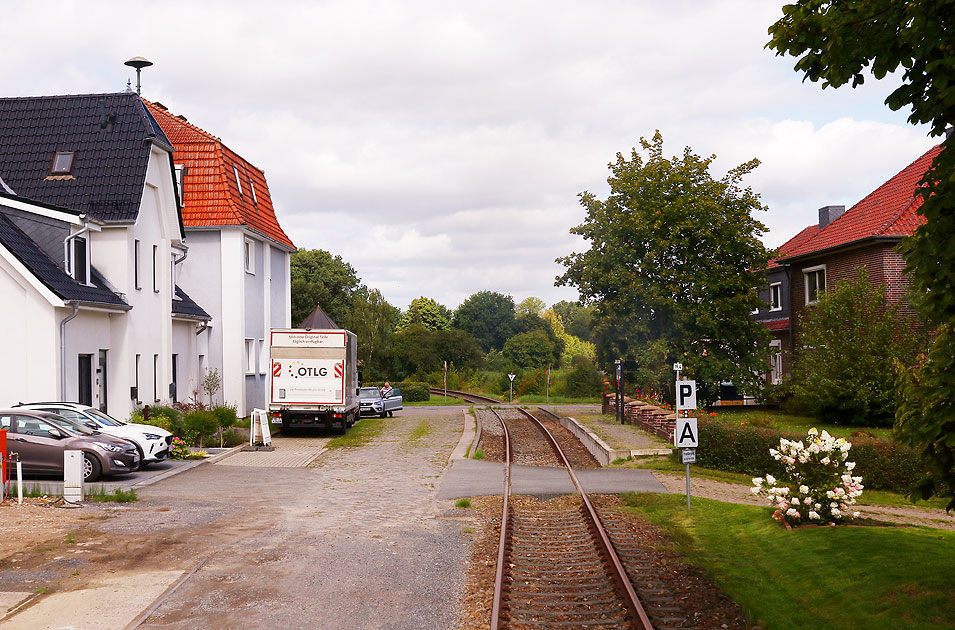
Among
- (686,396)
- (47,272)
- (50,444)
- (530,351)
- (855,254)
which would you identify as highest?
(855,254)

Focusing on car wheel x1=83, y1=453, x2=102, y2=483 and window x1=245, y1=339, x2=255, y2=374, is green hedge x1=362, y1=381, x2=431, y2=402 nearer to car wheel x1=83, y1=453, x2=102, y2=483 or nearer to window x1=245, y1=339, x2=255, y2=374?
window x1=245, y1=339, x2=255, y2=374

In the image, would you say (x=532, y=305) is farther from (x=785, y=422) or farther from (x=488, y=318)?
(x=785, y=422)

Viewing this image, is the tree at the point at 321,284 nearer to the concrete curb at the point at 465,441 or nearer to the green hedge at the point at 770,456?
the concrete curb at the point at 465,441

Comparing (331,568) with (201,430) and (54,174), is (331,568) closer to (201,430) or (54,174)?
(201,430)

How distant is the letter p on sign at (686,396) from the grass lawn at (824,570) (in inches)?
74.9

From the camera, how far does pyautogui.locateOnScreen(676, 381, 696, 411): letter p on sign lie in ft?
49.8

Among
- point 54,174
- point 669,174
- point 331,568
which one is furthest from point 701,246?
point 331,568

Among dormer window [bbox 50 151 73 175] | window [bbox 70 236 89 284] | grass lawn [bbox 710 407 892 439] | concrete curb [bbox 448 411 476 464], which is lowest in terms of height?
concrete curb [bbox 448 411 476 464]

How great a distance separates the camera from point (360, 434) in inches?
1230

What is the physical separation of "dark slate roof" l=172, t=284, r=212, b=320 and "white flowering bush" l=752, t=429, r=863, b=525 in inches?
849

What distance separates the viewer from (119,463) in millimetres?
17922

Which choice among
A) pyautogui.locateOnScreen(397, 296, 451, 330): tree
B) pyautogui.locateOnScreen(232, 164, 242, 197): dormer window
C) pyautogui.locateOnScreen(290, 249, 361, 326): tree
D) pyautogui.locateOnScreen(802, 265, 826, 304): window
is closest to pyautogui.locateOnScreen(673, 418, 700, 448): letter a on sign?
pyautogui.locateOnScreen(802, 265, 826, 304): window

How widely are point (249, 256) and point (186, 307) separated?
516 cm

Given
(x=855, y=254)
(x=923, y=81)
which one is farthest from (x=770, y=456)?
(x=855, y=254)
